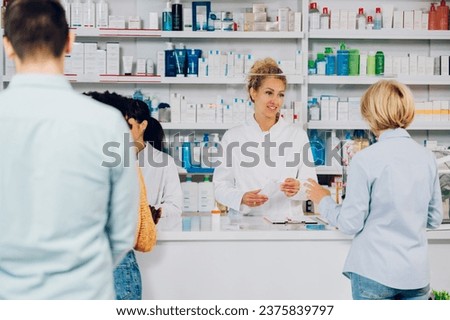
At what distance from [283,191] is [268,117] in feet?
1.93

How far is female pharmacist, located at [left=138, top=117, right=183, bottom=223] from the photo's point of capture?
3.21m

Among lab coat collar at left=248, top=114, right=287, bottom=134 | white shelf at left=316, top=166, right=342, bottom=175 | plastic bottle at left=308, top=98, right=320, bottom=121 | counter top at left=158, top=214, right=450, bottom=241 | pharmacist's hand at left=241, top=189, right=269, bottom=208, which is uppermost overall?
plastic bottle at left=308, top=98, right=320, bottom=121

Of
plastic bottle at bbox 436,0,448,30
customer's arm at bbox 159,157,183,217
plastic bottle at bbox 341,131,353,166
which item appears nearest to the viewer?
customer's arm at bbox 159,157,183,217

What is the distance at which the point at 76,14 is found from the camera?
4.70 m

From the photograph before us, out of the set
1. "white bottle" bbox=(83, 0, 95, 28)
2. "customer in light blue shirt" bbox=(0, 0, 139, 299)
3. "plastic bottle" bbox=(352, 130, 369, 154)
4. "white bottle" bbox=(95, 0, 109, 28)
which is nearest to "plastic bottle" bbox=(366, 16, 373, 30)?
"plastic bottle" bbox=(352, 130, 369, 154)

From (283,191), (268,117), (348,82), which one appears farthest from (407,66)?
(283,191)

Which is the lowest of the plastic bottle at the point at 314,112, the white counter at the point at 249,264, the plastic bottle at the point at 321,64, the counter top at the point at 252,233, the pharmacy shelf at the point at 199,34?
the white counter at the point at 249,264

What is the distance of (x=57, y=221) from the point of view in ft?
4.36

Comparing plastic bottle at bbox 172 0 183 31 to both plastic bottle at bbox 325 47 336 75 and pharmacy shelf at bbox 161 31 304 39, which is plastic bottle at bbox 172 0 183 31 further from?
plastic bottle at bbox 325 47 336 75

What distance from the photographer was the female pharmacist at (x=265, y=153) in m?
3.38

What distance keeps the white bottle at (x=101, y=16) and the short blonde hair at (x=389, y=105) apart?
3.05 m

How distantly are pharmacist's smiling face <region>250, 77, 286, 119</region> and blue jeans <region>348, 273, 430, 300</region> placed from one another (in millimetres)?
1481

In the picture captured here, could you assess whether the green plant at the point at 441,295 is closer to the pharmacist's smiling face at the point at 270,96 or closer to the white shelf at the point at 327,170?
the pharmacist's smiling face at the point at 270,96

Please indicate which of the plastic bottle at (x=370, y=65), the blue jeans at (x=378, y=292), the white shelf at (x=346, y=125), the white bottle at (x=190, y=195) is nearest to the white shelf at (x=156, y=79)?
the white shelf at (x=346, y=125)
